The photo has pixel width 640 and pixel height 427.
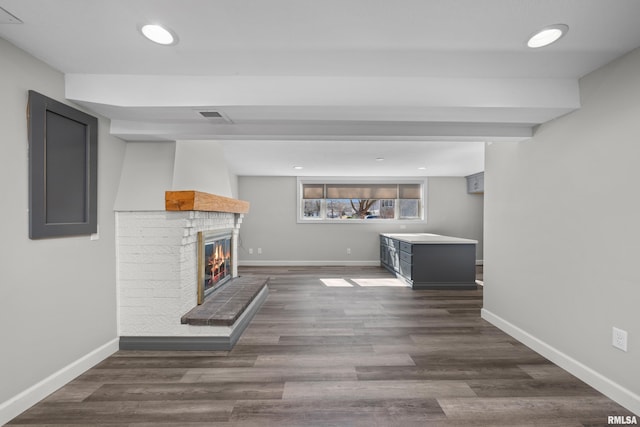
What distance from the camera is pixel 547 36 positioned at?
1.49 meters

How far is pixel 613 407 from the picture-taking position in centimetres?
172

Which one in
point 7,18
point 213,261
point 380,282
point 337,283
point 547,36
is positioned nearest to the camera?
point 7,18

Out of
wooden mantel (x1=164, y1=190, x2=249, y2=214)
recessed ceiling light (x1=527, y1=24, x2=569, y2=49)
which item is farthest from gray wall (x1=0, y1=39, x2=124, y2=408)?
recessed ceiling light (x1=527, y1=24, x2=569, y2=49)

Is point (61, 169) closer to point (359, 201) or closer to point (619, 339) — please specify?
point (619, 339)

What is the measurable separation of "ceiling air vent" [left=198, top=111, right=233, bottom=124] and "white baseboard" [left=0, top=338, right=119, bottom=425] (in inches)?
78.7

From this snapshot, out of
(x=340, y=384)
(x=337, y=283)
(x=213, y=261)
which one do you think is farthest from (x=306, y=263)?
(x=340, y=384)

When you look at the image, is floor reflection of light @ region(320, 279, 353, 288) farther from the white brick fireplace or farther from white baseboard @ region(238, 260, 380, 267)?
the white brick fireplace

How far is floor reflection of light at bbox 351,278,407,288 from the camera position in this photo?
473 cm

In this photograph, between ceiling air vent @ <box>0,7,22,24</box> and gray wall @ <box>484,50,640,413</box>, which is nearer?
Answer: ceiling air vent @ <box>0,7,22,24</box>

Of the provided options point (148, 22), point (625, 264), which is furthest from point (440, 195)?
point (148, 22)

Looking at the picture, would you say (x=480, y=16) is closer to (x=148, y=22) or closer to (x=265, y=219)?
(x=148, y=22)

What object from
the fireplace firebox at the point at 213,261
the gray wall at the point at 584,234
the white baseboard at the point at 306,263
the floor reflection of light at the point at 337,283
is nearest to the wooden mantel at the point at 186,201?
the fireplace firebox at the point at 213,261

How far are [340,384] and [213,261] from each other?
204cm

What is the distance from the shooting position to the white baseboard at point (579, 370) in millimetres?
1703
